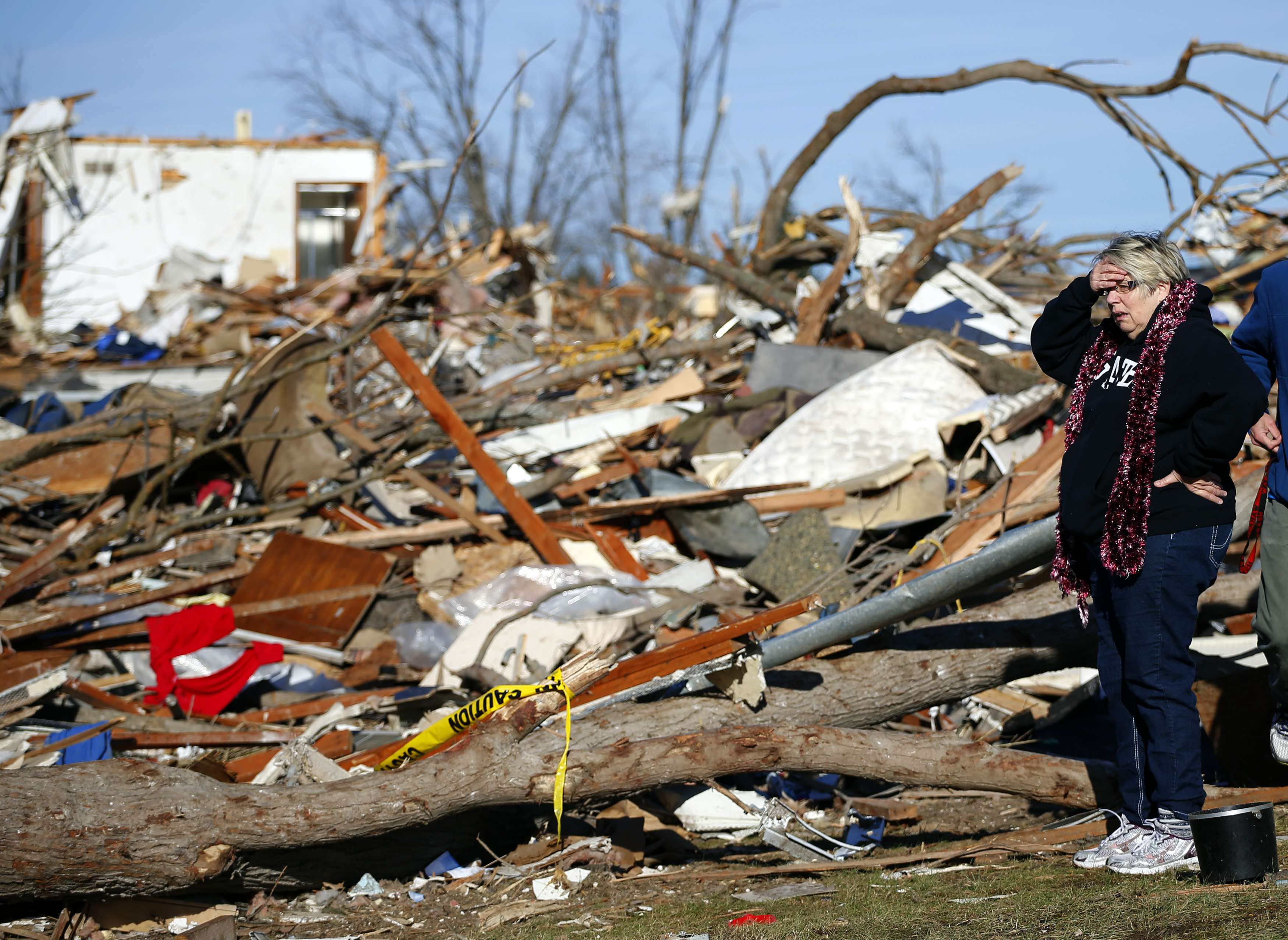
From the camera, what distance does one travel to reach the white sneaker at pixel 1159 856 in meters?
2.93

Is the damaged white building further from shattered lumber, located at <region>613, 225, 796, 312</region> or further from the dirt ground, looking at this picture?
the dirt ground

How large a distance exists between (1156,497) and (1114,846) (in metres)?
1.01

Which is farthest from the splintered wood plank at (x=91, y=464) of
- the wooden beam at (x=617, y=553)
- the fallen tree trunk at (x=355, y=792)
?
the fallen tree trunk at (x=355, y=792)

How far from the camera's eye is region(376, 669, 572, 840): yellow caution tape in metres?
3.32

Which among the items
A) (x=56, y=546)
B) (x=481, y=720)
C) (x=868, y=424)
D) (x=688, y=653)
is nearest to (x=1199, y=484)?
(x=688, y=653)

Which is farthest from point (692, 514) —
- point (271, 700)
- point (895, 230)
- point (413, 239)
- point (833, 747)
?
point (413, 239)

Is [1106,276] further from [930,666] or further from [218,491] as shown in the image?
[218,491]

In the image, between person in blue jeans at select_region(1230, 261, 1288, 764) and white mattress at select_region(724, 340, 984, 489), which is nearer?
person in blue jeans at select_region(1230, 261, 1288, 764)

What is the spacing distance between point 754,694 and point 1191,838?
139 centimetres

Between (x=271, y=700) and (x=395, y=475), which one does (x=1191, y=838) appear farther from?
(x=395, y=475)

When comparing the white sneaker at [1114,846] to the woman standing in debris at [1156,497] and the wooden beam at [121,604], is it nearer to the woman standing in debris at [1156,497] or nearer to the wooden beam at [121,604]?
the woman standing in debris at [1156,497]

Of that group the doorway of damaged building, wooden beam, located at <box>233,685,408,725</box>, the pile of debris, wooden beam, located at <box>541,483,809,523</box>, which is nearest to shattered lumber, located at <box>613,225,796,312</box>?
the pile of debris

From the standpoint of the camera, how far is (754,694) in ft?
12.3

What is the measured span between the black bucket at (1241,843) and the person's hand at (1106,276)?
142 cm
